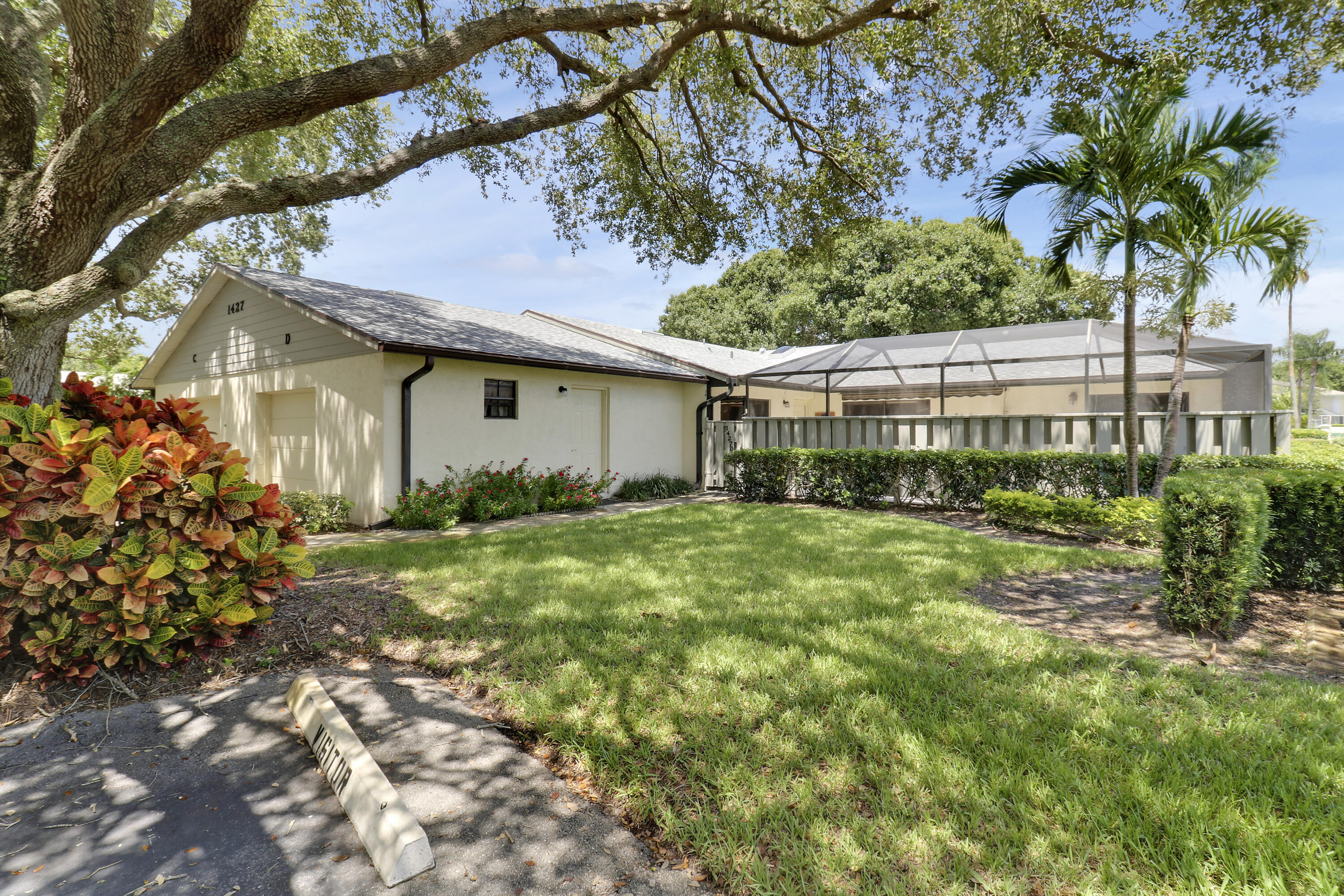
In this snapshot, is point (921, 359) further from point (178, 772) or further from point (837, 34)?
point (178, 772)

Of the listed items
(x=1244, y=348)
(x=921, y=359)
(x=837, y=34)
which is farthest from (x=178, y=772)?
(x=1244, y=348)

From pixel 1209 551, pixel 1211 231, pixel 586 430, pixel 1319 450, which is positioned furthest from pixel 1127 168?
pixel 1319 450

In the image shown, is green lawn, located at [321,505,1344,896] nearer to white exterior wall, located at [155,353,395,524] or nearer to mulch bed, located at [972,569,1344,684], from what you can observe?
mulch bed, located at [972,569,1344,684]

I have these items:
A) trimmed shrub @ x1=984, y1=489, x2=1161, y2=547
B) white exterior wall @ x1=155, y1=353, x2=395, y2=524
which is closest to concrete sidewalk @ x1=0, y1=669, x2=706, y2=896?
white exterior wall @ x1=155, y1=353, x2=395, y2=524

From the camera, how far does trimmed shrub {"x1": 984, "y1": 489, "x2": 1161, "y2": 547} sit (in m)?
6.59

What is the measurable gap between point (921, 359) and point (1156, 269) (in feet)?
14.4

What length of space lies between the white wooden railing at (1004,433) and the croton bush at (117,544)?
30.9 feet

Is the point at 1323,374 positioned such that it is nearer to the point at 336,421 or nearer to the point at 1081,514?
the point at 1081,514

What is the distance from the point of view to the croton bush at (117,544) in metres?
3.10

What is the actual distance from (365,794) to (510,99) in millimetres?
10602

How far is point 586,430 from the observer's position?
38.8 feet

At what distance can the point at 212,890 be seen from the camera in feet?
6.28

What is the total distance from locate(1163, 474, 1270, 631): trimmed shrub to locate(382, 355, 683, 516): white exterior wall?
9.04m

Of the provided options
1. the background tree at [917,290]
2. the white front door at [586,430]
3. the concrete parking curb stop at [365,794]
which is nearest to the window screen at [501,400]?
the white front door at [586,430]
